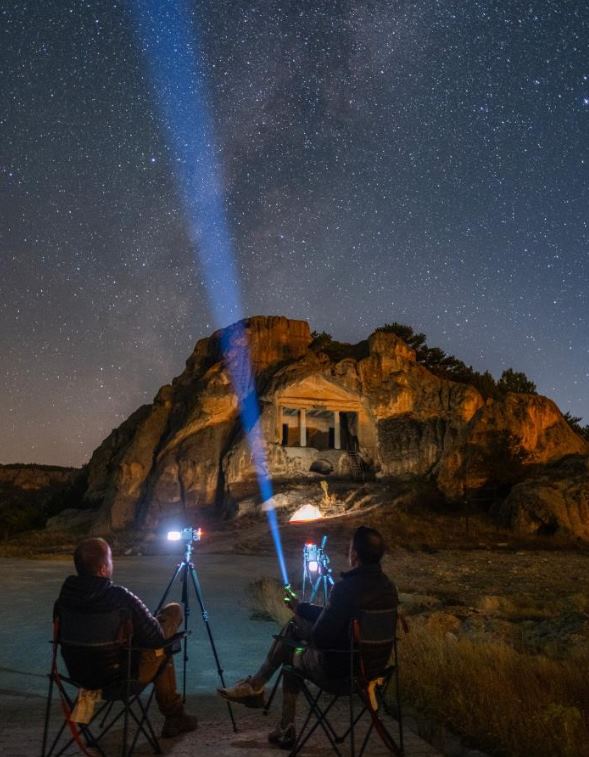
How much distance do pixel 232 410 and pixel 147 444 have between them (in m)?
5.95

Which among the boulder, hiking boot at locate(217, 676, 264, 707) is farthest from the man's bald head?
the boulder

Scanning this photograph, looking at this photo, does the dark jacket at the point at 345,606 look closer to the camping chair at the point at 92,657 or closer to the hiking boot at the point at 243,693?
→ the hiking boot at the point at 243,693

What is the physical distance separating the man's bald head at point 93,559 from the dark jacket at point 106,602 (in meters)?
0.05

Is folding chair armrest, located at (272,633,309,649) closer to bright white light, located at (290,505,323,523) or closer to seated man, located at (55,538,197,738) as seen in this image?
seated man, located at (55,538,197,738)

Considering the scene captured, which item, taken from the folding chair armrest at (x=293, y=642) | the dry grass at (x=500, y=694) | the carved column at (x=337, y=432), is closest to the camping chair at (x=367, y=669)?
the folding chair armrest at (x=293, y=642)

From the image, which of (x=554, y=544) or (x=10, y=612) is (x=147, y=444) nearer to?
(x=554, y=544)

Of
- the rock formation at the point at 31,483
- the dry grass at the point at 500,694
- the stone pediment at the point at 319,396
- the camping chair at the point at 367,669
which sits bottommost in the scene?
the dry grass at the point at 500,694

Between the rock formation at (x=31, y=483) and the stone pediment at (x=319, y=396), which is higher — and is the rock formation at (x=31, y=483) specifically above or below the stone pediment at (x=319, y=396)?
below

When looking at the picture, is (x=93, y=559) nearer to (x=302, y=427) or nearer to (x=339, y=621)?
(x=339, y=621)

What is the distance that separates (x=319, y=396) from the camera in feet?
136

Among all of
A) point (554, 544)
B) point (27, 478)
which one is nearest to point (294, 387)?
point (554, 544)

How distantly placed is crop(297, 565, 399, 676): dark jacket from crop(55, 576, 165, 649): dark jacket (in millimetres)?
1144

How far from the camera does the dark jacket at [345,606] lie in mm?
4219

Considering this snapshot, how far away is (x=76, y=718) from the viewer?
396 centimetres
